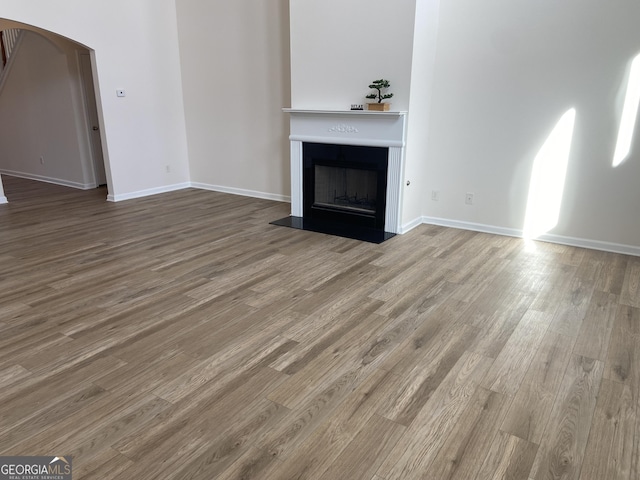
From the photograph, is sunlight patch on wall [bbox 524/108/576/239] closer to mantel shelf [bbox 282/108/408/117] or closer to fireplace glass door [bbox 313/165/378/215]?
mantel shelf [bbox 282/108/408/117]

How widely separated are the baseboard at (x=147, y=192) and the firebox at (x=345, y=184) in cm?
262

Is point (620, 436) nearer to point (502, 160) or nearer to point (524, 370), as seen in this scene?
point (524, 370)

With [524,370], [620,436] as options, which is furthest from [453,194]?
[620,436]

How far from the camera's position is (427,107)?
14.7ft

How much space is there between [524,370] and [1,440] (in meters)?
2.35

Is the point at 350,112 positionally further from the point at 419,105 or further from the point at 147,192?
the point at 147,192

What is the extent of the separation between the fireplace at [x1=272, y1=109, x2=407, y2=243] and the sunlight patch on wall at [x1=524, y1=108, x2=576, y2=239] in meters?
1.29

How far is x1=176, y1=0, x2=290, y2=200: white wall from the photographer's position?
544 centimetres

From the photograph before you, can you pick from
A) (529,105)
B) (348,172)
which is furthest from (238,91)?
(529,105)

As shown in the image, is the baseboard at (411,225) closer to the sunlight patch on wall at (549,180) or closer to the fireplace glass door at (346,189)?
the fireplace glass door at (346,189)

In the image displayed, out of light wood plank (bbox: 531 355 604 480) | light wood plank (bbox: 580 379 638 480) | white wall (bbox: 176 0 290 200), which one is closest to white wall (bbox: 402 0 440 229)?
white wall (bbox: 176 0 290 200)

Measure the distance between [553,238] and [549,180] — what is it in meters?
0.57

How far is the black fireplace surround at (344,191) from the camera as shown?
174 inches

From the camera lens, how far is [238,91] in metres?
5.87
